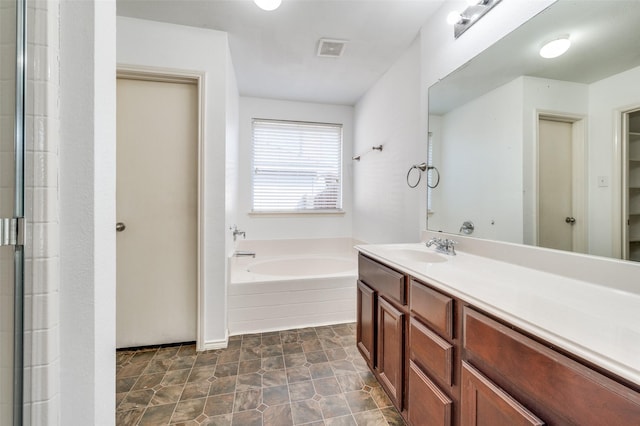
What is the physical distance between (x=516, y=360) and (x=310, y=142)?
3.06 metres

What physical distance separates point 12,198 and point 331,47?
217 centimetres

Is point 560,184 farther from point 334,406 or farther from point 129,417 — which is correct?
point 129,417

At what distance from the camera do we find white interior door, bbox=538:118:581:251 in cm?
105

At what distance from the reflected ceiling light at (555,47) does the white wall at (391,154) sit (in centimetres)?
81

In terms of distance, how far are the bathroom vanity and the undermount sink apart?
0.12 metres

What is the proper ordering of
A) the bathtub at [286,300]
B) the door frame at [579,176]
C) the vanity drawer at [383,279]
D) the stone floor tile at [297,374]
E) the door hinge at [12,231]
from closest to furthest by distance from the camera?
the door hinge at [12,231], the door frame at [579,176], the vanity drawer at [383,279], the stone floor tile at [297,374], the bathtub at [286,300]

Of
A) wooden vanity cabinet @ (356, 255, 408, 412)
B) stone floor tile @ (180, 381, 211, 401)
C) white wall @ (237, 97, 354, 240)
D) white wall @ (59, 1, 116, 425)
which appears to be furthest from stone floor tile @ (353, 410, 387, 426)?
white wall @ (237, 97, 354, 240)

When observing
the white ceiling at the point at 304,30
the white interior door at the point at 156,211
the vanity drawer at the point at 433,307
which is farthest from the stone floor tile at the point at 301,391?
the white ceiling at the point at 304,30

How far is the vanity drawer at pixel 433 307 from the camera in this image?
913mm

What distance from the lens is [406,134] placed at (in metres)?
2.19

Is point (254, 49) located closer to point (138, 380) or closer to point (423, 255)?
point (423, 255)

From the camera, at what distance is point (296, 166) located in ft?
11.0

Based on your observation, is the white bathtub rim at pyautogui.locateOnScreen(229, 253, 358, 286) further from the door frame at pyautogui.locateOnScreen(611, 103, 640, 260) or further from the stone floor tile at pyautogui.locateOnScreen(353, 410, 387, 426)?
the door frame at pyautogui.locateOnScreen(611, 103, 640, 260)

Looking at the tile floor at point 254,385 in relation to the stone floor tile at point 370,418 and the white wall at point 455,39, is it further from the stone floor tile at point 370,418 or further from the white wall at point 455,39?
the white wall at point 455,39
